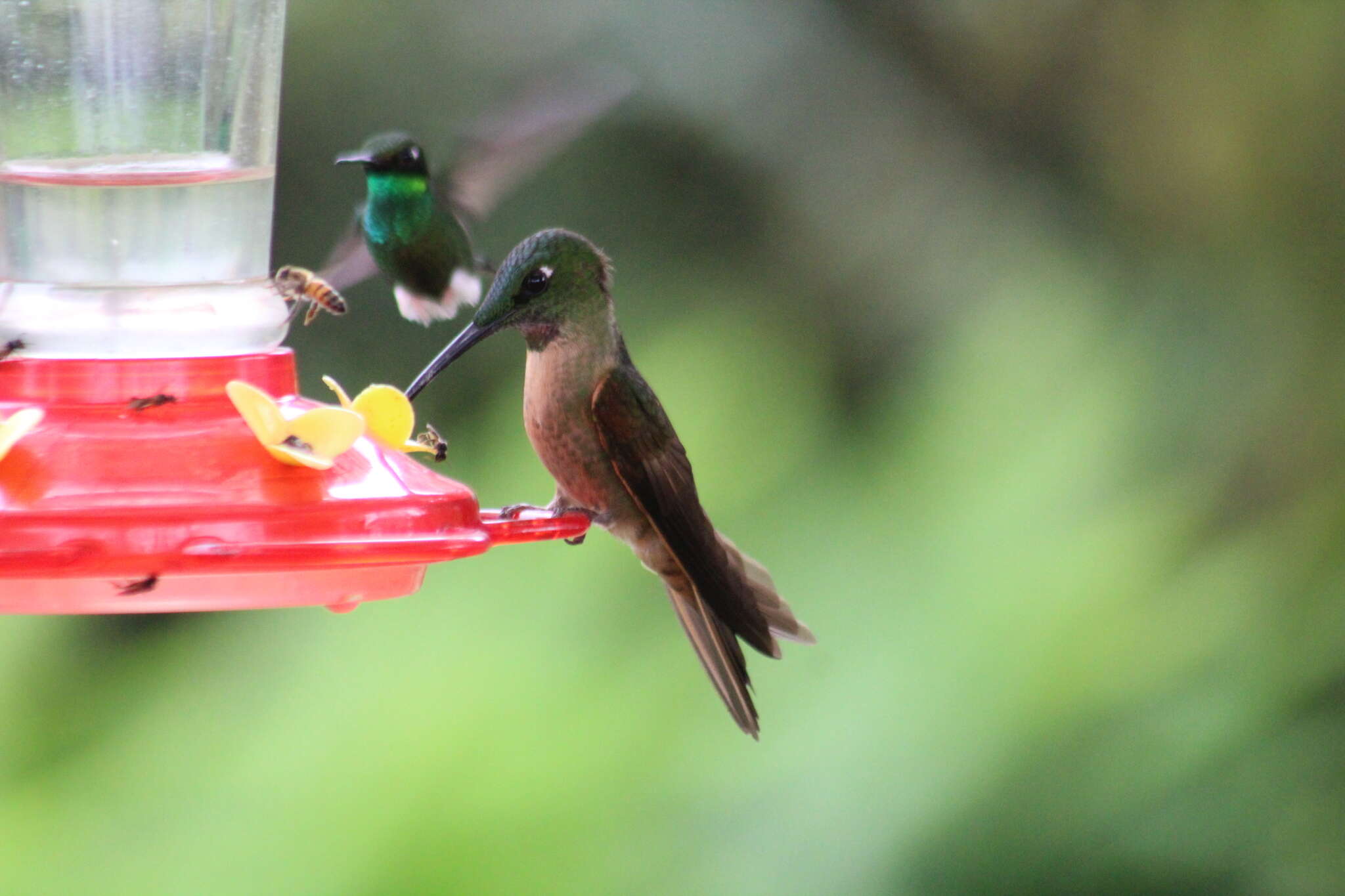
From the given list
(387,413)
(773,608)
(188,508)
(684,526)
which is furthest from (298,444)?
(773,608)

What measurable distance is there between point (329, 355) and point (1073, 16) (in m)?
3.11

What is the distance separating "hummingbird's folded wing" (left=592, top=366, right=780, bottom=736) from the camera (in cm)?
292

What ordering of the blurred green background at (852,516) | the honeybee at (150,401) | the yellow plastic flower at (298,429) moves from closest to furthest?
the yellow plastic flower at (298,429) < the honeybee at (150,401) < the blurred green background at (852,516)

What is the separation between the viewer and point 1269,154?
6004 mm

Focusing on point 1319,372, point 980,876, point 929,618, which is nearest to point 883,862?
point 980,876

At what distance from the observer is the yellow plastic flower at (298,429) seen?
6.01 feet

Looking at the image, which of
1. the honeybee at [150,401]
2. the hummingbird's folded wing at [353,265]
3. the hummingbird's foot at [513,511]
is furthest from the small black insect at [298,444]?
the hummingbird's folded wing at [353,265]

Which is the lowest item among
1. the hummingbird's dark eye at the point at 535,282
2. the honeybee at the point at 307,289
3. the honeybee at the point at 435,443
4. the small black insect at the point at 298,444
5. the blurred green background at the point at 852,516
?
the blurred green background at the point at 852,516

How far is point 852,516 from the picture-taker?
5262mm

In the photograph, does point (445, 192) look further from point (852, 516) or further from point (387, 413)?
point (852, 516)

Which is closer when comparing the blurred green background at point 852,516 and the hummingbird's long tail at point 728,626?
the hummingbird's long tail at point 728,626

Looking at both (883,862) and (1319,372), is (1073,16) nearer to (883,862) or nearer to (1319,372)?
(1319,372)

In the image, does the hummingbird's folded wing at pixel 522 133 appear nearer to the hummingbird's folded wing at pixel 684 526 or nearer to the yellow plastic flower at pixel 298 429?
the hummingbird's folded wing at pixel 684 526

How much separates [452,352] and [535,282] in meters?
0.47
